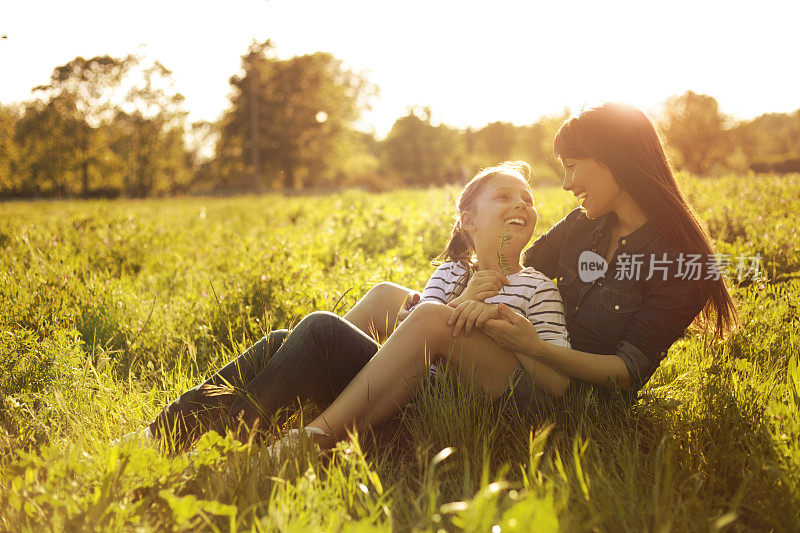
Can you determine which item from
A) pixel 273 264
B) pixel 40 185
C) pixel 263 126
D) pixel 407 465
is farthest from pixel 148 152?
pixel 407 465

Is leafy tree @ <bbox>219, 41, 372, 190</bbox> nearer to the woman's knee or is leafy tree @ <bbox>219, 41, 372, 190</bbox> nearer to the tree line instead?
the tree line

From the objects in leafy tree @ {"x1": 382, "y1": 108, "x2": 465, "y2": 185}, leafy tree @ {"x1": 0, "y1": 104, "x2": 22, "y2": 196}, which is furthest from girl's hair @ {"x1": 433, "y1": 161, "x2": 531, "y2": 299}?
leafy tree @ {"x1": 382, "y1": 108, "x2": 465, "y2": 185}

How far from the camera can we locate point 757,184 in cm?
827

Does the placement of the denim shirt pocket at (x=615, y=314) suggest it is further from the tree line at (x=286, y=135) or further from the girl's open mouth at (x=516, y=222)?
the tree line at (x=286, y=135)

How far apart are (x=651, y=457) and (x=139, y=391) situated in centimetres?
261

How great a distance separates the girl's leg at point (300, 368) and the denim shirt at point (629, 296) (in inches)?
46.4

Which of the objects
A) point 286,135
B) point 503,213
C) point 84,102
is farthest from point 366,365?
point 286,135

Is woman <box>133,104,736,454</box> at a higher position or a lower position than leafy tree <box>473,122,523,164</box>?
lower

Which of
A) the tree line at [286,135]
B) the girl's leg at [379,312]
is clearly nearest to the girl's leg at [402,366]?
the girl's leg at [379,312]

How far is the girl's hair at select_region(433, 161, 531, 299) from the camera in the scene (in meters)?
3.17

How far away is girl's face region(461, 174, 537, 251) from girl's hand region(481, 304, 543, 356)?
1.86ft

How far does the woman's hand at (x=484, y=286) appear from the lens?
103 inches

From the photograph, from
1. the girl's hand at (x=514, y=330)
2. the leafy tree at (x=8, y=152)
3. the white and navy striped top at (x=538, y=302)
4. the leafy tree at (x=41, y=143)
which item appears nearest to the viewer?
the girl's hand at (x=514, y=330)

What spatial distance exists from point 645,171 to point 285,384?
1.92 metres
